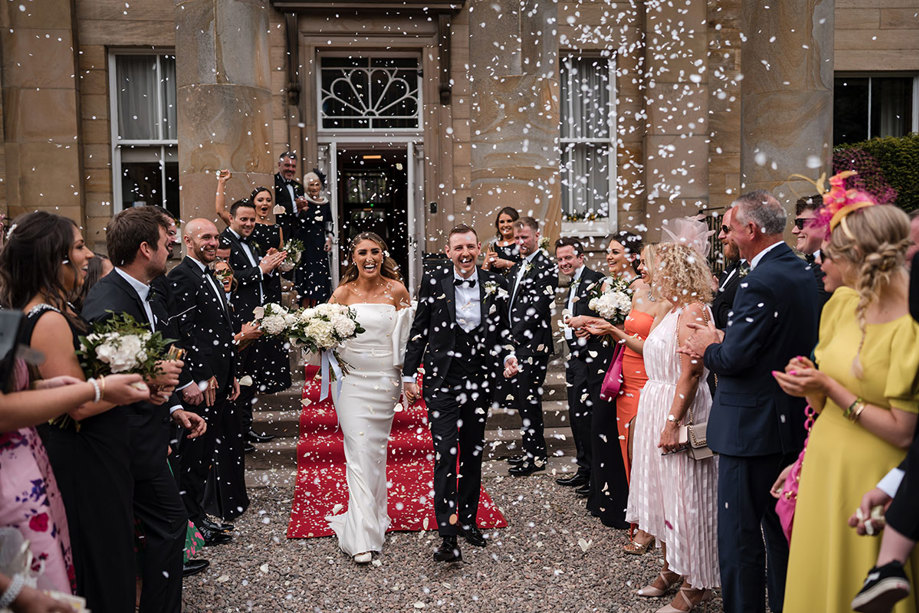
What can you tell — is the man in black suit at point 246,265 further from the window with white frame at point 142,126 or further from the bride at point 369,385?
the window with white frame at point 142,126

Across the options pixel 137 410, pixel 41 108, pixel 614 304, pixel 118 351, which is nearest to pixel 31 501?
pixel 118 351

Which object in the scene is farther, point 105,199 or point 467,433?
point 105,199

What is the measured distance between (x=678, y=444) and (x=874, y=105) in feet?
41.2

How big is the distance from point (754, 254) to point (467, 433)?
262 centimetres

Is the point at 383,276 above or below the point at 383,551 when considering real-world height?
above

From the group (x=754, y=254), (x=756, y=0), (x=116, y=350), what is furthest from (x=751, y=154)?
(x=116, y=350)

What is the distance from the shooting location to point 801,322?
13.0 ft

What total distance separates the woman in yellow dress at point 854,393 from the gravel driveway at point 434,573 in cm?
195

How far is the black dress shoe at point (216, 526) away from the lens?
6004 millimetres

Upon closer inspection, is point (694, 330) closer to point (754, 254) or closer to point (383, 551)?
point (754, 254)

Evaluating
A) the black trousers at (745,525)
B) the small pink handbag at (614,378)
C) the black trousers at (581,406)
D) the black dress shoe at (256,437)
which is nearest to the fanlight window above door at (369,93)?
the black dress shoe at (256,437)

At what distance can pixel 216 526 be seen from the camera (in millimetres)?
6070

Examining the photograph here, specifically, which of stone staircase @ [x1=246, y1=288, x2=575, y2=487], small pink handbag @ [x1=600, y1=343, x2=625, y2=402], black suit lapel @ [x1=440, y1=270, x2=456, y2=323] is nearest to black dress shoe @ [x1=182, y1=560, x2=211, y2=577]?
stone staircase @ [x1=246, y1=288, x2=575, y2=487]

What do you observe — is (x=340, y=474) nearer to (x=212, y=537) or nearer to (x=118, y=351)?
(x=212, y=537)
